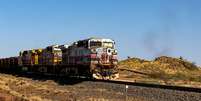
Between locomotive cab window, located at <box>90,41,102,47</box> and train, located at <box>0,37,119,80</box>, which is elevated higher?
locomotive cab window, located at <box>90,41,102,47</box>

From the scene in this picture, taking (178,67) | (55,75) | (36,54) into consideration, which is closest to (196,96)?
(55,75)

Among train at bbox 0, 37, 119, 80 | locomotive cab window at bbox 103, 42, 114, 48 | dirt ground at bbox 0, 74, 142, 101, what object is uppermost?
locomotive cab window at bbox 103, 42, 114, 48

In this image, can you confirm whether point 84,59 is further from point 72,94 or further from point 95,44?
point 72,94

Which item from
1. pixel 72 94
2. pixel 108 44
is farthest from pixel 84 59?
pixel 72 94

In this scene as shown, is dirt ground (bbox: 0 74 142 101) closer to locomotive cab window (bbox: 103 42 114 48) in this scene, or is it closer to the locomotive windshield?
the locomotive windshield

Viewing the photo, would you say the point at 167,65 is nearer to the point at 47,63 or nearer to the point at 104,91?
the point at 47,63

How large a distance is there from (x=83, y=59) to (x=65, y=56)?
20.4ft

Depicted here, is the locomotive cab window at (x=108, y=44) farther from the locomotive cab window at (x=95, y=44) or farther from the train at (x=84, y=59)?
the locomotive cab window at (x=95, y=44)

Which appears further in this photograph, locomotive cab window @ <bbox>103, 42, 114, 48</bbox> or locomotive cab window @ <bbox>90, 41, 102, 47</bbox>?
locomotive cab window @ <bbox>103, 42, 114, 48</bbox>

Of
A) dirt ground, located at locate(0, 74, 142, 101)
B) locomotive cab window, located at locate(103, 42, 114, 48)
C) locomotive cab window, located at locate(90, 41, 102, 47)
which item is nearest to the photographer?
dirt ground, located at locate(0, 74, 142, 101)

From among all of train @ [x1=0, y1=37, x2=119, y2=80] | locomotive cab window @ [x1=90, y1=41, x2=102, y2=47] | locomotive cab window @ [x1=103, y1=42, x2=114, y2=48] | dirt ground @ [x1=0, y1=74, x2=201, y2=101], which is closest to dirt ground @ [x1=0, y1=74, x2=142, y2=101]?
dirt ground @ [x1=0, y1=74, x2=201, y2=101]

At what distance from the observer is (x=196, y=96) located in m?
23.9

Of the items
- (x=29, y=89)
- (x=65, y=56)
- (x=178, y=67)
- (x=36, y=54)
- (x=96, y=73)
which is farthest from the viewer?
(x=178, y=67)

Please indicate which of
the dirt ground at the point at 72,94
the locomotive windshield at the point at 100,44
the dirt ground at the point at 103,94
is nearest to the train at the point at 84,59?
the locomotive windshield at the point at 100,44
